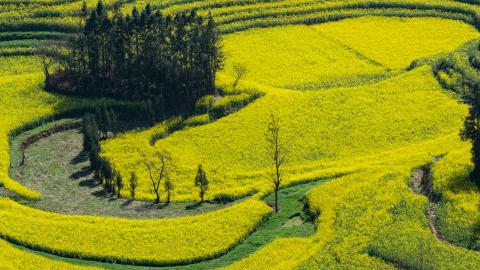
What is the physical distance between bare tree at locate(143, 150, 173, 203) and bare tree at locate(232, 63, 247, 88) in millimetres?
25888

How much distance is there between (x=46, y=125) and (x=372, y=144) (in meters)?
49.4

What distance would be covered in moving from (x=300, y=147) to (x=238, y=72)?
93.3 feet

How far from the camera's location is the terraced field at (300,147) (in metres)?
97.4

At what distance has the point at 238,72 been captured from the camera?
152500 mm

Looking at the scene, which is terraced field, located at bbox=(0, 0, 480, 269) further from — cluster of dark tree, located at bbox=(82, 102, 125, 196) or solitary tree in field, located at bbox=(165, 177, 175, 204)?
cluster of dark tree, located at bbox=(82, 102, 125, 196)

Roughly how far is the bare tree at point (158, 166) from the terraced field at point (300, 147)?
140 centimetres

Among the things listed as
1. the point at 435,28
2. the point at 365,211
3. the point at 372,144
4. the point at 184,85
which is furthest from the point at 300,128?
the point at 435,28

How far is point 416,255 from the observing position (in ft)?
302

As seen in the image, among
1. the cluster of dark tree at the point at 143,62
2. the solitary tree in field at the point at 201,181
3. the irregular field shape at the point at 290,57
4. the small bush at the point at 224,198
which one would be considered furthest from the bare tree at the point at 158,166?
the irregular field shape at the point at 290,57

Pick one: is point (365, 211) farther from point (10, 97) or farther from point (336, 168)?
point (10, 97)

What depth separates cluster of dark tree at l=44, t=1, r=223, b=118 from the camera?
14425cm

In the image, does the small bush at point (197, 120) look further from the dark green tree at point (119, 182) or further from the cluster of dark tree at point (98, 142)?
the dark green tree at point (119, 182)

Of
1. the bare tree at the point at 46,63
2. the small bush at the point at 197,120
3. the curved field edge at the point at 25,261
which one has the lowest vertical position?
the curved field edge at the point at 25,261

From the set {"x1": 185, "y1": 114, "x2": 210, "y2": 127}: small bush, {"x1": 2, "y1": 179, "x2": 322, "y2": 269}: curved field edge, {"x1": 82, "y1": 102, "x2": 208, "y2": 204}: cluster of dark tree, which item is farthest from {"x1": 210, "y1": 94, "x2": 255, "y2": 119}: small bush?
{"x1": 2, "y1": 179, "x2": 322, "y2": 269}: curved field edge
